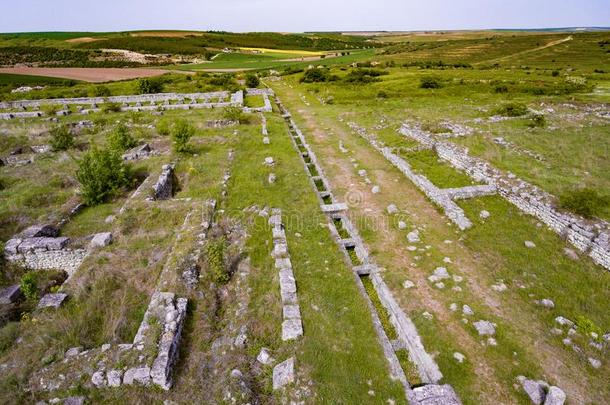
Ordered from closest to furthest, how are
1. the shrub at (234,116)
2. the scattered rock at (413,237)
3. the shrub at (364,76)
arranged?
the scattered rock at (413,237) < the shrub at (234,116) < the shrub at (364,76)

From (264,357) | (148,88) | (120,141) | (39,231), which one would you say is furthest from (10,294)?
(148,88)

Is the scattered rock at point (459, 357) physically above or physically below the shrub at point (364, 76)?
below

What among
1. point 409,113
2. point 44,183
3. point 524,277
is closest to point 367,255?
point 524,277

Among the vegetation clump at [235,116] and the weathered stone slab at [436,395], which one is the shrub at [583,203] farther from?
the vegetation clump at [235,116]

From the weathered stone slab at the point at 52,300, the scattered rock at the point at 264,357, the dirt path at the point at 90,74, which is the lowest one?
the scattered rock at the point at 264,357

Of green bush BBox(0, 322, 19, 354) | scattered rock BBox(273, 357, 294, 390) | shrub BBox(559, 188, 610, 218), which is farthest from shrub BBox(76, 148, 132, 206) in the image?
shrub BBox(559, 188, 610, 218)

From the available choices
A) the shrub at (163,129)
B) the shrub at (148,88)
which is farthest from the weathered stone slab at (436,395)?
the shrub at (148,88)

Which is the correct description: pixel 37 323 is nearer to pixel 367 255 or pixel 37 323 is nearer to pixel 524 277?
pixel 367 255
